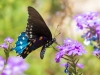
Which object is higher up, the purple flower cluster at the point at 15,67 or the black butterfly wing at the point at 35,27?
the black butterfly wing at the point at 35,27

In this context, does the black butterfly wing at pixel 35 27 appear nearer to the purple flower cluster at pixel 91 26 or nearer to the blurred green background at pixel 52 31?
the purple flower cluster at pixel 91 26

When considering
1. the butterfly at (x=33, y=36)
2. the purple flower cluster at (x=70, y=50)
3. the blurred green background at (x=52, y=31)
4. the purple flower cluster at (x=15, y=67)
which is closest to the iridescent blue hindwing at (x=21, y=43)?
the butterfly at (x=33, y=36)

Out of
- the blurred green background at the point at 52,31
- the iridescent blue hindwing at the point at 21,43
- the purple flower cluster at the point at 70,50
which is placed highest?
the purple flower cluster at the point at 70,50

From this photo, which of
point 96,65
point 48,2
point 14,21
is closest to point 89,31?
point 96,65

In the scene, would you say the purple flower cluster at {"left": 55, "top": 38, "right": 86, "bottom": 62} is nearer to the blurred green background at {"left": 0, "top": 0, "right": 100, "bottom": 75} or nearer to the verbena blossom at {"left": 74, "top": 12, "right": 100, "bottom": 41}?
the verbena blossom at {"left": 74, "top": 12, "right": 100, "bottom": 41}

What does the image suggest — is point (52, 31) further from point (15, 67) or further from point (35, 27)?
point (35, 27)

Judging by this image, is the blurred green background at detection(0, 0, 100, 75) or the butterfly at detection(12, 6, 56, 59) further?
the blurred green background at detection(0, 0, 100, 75)

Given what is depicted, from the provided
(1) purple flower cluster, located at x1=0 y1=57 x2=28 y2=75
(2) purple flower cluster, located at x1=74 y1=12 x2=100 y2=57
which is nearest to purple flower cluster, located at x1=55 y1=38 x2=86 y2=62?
(2) purple flower cluster, located at x1=74 y1=12 x2=100 y2=57

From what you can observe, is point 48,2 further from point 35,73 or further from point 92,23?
point 92,23
